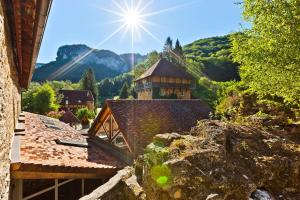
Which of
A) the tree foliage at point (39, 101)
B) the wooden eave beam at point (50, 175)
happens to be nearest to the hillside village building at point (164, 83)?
the tree foliage at point (39, 101)

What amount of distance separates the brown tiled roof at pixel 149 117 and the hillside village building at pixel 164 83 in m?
23.1

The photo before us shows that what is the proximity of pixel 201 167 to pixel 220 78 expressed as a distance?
3092 inches

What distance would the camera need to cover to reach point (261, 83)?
8758 mm

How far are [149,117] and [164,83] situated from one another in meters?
27.5

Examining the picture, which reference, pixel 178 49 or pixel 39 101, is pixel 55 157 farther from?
pixel 178 49

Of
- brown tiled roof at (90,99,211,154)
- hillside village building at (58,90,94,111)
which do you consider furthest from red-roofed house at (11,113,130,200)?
hillside village building at (58,90,94,111)

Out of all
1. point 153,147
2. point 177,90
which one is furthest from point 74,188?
point 177,90

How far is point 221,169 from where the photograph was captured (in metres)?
3.45

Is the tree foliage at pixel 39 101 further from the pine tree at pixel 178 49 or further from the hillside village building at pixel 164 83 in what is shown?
the pine tree at pixel 178 49

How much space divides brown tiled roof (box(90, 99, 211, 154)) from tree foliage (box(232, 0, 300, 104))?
20.9ft

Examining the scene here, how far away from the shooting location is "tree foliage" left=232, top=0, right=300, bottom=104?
7.35m

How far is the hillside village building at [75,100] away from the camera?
64250 millimetres

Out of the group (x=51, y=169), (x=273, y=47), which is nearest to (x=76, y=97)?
(x=51, y=169)

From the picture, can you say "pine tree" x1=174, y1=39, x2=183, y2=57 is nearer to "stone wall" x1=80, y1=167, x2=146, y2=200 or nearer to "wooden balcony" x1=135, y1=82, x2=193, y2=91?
"wooden balcony" x1=135, y1=82, x2=193, y2=91
